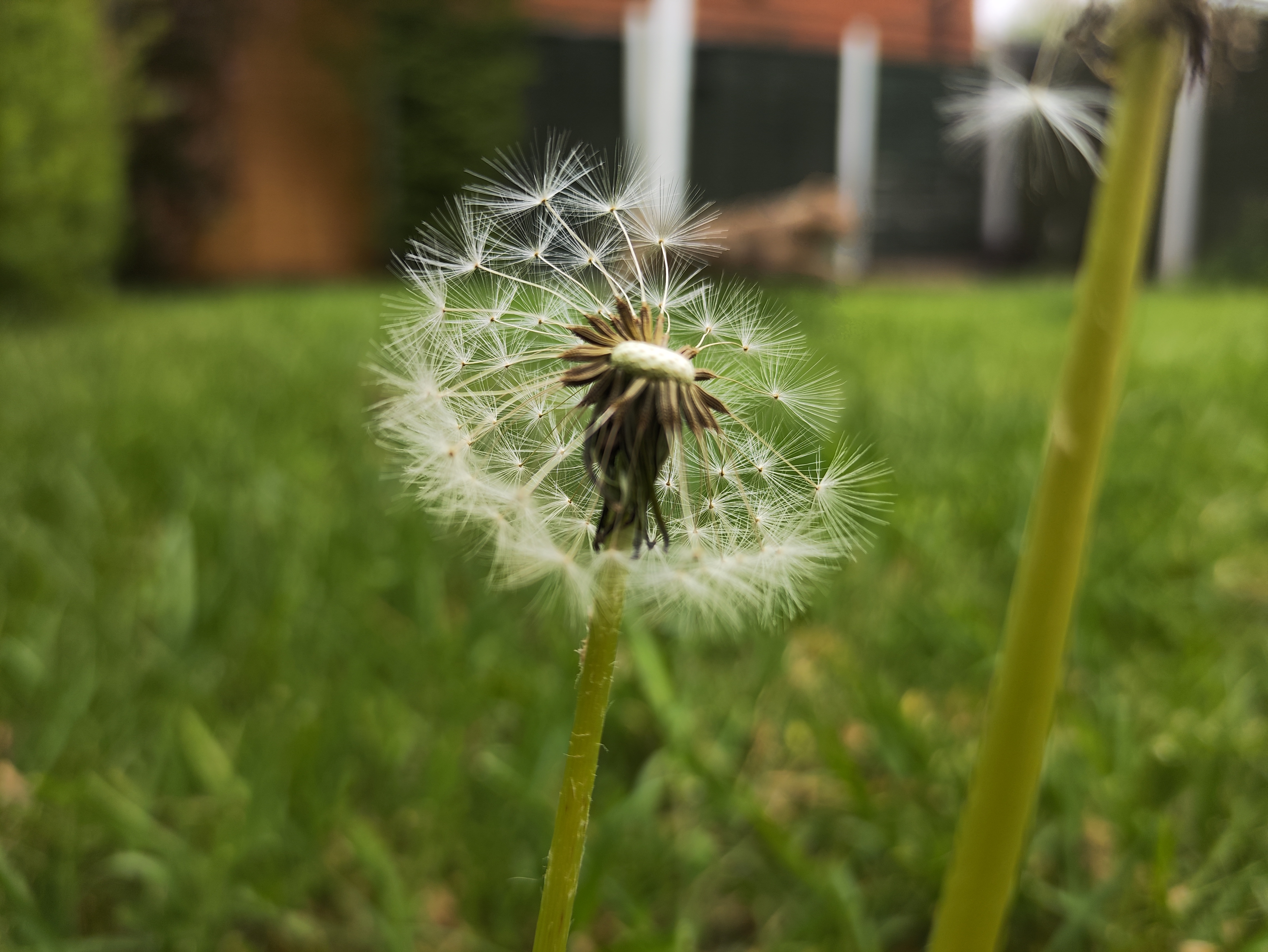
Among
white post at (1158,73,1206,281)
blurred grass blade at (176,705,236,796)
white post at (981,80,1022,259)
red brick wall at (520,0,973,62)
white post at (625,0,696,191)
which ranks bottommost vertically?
A: blurred grass blade at (176,705,236,796)

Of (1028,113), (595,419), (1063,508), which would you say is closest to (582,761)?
(595,419)

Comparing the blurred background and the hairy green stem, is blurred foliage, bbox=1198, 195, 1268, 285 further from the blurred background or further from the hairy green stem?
the hairy green stem

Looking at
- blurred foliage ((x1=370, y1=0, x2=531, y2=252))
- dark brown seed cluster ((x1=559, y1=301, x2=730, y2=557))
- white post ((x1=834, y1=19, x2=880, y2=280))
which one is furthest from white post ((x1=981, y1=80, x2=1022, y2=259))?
dark brown seed cluster ((x1=559, y1=301, x2=730, y2=557))

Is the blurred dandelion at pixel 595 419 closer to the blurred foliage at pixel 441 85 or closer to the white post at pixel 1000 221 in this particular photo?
the blurred foliage at pixel 441 85

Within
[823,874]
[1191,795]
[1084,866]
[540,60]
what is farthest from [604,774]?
[540,60]

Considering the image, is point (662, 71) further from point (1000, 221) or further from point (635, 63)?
point (1000, 221)

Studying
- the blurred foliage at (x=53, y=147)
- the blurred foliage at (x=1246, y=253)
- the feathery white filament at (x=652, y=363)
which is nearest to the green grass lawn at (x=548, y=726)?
the feathery white filament at (x=652, y=363)
